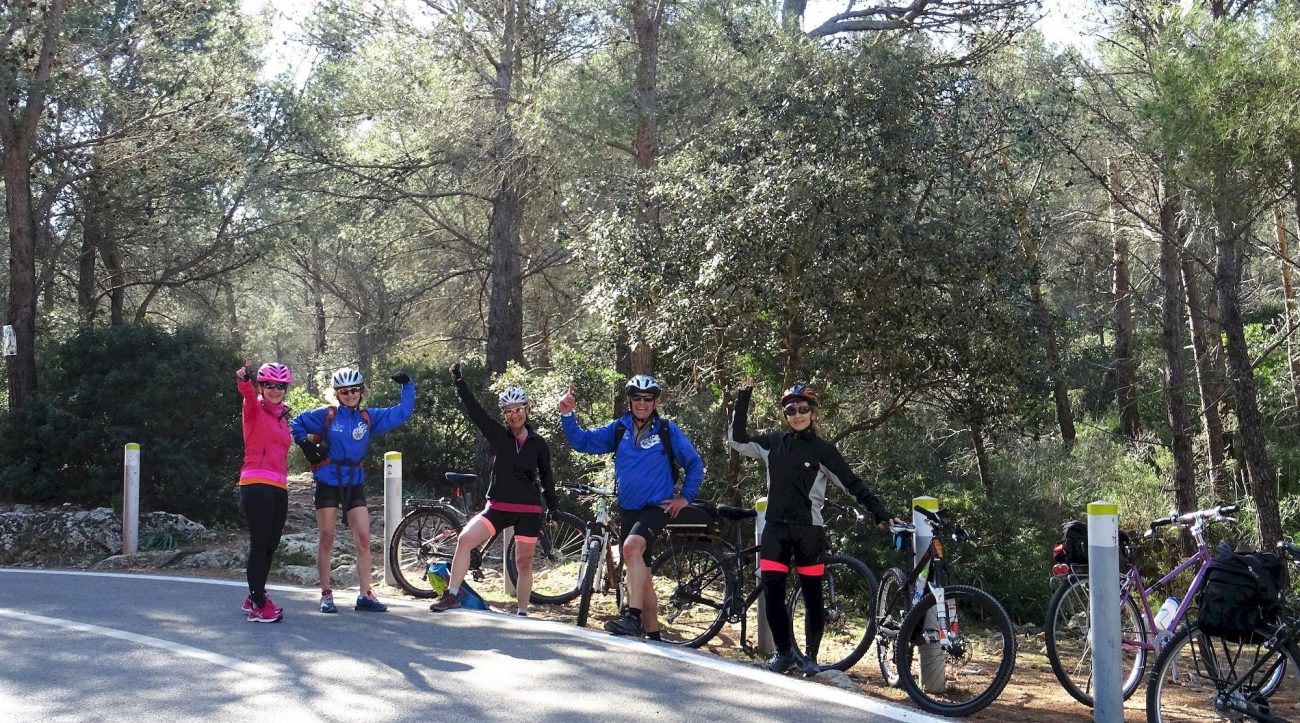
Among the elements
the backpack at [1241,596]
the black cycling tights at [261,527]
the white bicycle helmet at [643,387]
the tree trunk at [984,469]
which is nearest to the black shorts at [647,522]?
the white bicycle helmet at [643,387]

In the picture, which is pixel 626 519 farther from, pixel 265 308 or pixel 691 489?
pixel 265 308

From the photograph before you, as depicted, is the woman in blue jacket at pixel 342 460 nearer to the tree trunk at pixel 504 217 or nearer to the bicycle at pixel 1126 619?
the bicycle at pixel 1126 619

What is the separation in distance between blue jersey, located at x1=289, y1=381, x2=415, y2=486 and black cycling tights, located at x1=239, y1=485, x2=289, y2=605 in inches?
13.6

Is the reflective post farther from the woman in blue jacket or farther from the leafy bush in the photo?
the leafy bush

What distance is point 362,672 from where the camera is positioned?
6.59 metres

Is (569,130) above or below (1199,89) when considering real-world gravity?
above

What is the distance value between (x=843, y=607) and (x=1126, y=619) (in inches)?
77.4

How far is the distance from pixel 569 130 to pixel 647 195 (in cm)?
398

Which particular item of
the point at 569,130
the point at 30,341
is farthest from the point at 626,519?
the point at 30,341

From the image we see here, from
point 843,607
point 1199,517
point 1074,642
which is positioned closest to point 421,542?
point 843,607

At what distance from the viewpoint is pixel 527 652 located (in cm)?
722

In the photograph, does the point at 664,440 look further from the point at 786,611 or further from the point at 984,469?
the point at 984,469

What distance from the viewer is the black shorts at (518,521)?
8562 millimetres

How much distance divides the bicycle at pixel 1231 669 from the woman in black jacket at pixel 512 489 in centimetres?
430
